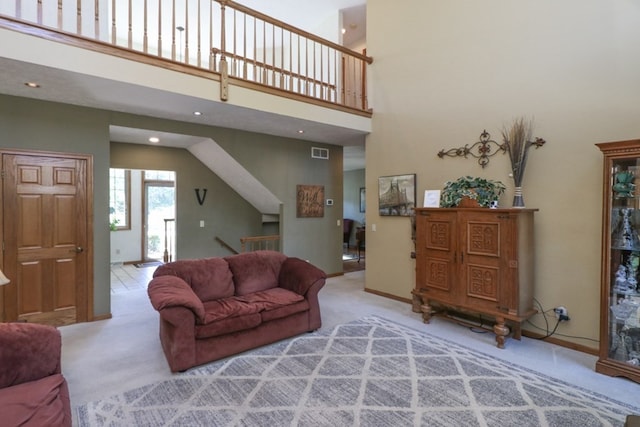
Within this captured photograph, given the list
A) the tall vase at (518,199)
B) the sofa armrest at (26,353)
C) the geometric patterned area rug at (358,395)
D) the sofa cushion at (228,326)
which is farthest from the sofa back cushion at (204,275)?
the tall vase at (518,199)

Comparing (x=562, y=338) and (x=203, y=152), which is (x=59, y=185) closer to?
(x=203, y=152)

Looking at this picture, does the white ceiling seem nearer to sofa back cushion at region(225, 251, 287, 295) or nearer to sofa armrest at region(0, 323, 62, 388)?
sofa back cushion at region(225, 251, 287, 295)

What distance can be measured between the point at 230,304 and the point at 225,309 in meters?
0.15

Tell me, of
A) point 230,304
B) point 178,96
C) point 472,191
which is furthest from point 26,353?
point 472,191

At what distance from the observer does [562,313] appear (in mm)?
3402

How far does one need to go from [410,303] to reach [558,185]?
2407 mm

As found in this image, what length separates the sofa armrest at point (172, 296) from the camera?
109 inches

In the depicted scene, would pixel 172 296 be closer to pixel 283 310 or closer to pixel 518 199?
pixel 283 310

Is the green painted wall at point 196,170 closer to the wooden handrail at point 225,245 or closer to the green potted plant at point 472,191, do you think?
the wooden handrail at point 225,245

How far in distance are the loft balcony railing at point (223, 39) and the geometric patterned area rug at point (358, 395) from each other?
292cm

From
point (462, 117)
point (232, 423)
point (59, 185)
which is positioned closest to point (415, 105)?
point (462, 117)

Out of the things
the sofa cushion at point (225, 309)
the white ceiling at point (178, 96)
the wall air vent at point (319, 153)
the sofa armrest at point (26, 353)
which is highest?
the white ceiling at point (178, 96)

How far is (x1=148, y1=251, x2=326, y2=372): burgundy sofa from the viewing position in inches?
112

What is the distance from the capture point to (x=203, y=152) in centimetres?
602
